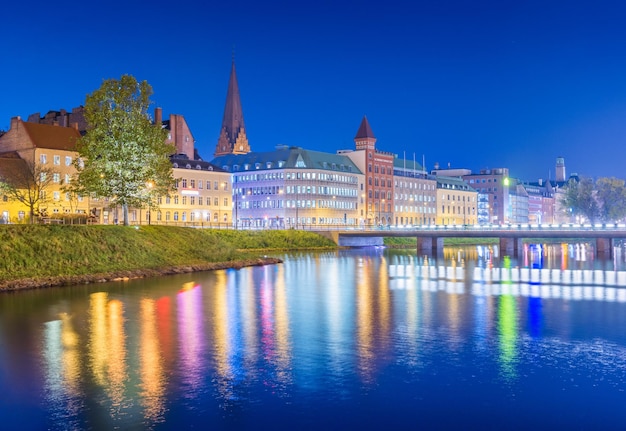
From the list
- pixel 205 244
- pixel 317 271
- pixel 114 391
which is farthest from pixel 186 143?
pixel 114 391

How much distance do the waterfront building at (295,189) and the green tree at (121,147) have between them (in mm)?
88772

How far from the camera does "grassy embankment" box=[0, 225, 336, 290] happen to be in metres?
58.2

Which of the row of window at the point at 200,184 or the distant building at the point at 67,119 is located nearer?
the distant building at the point at 67,119

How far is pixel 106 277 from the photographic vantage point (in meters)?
62.4

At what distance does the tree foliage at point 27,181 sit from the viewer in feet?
308

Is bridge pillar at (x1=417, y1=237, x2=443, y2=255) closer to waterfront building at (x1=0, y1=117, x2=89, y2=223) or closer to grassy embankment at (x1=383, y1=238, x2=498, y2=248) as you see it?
grassy embankment at (x1=383, y1=238, x2=498, y2=248)

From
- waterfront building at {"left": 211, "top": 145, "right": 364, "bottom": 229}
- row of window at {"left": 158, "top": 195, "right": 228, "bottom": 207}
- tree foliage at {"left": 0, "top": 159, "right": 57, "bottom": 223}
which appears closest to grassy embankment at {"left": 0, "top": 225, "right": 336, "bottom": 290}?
tree foliage at {"left": 0, "top": 159, "right": 57, "bottom": 223}

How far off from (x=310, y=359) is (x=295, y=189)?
5638 inches

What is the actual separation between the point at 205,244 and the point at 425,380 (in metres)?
60.5

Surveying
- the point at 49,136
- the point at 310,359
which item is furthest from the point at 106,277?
the point at 49,136

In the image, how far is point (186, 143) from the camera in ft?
456

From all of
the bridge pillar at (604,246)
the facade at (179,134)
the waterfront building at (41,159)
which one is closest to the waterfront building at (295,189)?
the facade at (179,134)

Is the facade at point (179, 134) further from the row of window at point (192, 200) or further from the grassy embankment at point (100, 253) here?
the grassy embankment at point (100, 253)

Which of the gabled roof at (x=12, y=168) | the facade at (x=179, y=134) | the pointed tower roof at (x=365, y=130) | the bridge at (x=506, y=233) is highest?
the pointed tower roof at (x=365, y=130)
